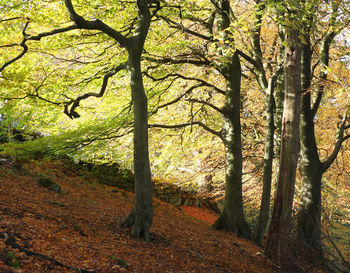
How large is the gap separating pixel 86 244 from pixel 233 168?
657cm

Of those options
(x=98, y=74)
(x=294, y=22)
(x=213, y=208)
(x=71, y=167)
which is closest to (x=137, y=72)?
(x=98, y=74)

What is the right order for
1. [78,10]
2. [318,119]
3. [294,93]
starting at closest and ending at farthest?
[294,93]
[78,10]
[318,119]

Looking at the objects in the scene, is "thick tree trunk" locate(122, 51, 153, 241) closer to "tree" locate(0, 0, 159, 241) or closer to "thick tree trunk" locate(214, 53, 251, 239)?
"tree" locate(0, 0, 159, 241)

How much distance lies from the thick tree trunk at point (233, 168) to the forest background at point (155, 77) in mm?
265

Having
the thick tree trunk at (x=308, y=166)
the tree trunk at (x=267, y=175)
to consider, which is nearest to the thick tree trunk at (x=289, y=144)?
the thick tree trunk at (x=308, y=166)

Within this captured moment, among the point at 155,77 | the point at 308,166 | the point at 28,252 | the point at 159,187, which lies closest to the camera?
the point at 28,252

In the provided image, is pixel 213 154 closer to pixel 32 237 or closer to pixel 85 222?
pixel 85 222

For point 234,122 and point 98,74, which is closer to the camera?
point 98,74

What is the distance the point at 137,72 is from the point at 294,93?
3.37m

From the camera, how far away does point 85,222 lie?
7.14 meters

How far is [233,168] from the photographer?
437 inches

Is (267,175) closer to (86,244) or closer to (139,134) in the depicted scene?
(139,134)

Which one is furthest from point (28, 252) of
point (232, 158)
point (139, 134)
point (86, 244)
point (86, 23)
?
point (232, 158)

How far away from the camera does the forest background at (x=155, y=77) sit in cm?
758
